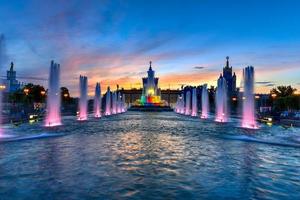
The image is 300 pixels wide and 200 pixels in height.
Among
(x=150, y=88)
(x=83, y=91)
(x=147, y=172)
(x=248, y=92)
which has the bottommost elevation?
(x=147, y=172)

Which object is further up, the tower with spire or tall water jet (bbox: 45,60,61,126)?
the tower with spire

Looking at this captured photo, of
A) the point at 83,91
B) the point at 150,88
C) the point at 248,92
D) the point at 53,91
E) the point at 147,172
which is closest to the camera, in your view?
the point at 147,172

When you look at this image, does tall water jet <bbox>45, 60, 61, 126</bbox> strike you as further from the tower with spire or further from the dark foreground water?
the tower with spire

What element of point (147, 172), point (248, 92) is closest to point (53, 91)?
point (248, 92)

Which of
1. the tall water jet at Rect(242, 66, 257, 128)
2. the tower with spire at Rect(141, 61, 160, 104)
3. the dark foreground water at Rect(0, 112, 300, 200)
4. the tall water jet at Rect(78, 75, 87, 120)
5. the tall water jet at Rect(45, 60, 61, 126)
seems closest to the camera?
the dark foreground water at Rect(0, 112, 300, 200)

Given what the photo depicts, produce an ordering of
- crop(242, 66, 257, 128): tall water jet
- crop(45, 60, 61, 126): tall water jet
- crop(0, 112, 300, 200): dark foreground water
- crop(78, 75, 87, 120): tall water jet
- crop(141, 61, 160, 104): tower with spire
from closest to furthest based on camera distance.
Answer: crop(0, 112, 300, 200): dark foreground water → crop(45, 60, 61, 126): tall water jet → crop(242, 66, 257, 128): tall water jet → crop(78, 75, 87, 120): tall water jet → crop(141, 61, 160, 104): tower with spire

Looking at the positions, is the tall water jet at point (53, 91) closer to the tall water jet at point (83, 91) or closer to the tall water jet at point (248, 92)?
the tall water jet at point (83, 91)

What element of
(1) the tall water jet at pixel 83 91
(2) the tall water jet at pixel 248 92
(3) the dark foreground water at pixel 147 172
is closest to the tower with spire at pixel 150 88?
(1) the tall water jet at pixel 83 91

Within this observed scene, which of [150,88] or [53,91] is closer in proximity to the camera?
[53,91]

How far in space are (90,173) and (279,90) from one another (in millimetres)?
110140

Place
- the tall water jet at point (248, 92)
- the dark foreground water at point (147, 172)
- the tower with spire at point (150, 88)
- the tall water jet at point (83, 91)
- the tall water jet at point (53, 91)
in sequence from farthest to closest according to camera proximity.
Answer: the tower with spire at point (150, 88) → the tall water jet at point (83, 91) → the tall water jet at point (248, 92) → the tall water jet at point (53, 91) → the dark foreground water at point (147, 172)

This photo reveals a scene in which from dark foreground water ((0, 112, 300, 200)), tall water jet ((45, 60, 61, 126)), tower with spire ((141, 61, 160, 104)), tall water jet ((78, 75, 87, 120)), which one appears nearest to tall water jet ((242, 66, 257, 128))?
dark foreground water ((0, 112, 300, 200))

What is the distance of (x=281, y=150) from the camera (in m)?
17.8

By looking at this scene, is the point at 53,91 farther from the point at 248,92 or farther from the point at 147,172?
the point at 147,172
